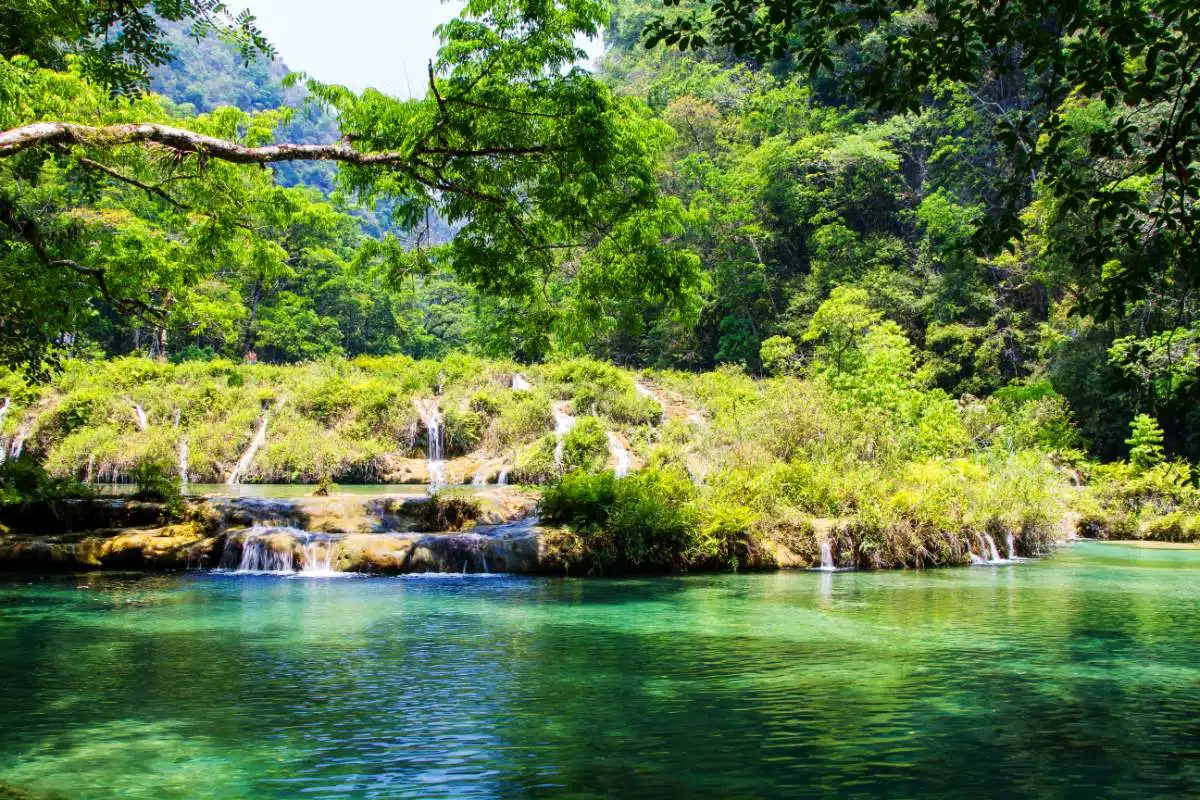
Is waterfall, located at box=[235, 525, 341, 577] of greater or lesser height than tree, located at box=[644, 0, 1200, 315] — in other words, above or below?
below

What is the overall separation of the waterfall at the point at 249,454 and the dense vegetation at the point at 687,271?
0.28 metres

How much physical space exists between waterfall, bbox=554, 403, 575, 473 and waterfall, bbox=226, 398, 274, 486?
8932mm

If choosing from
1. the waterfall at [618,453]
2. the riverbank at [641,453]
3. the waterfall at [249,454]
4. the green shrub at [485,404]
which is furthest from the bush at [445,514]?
the green shrub at [485,404]

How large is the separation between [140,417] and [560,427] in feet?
42.1

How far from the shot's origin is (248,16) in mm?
11344

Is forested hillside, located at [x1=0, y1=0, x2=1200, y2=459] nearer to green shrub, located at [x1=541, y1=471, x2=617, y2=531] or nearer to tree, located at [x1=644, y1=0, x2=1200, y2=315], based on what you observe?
tree, located at [x1=644, y1=0, x2=1200, y2=315]

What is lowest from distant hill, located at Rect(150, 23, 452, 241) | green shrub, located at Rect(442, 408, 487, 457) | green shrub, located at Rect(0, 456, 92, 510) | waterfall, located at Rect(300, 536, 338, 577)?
waterfall, located at Rect(300, 536, 338, 577)

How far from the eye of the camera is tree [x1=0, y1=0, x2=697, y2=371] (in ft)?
32.6

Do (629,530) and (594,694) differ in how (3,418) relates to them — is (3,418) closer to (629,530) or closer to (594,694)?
(629,530)

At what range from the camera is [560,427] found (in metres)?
28.6

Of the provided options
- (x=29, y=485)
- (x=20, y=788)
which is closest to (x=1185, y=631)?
(x=20, y=788)

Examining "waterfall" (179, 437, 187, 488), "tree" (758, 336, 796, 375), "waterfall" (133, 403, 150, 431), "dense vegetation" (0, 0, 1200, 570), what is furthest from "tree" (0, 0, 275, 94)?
"tree" (758, 336, 796, 375)

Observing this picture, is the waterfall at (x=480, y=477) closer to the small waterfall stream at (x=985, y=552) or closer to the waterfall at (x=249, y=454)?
the waterfall at (x=249, y=454)

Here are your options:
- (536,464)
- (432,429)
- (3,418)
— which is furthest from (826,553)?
(3,418)
